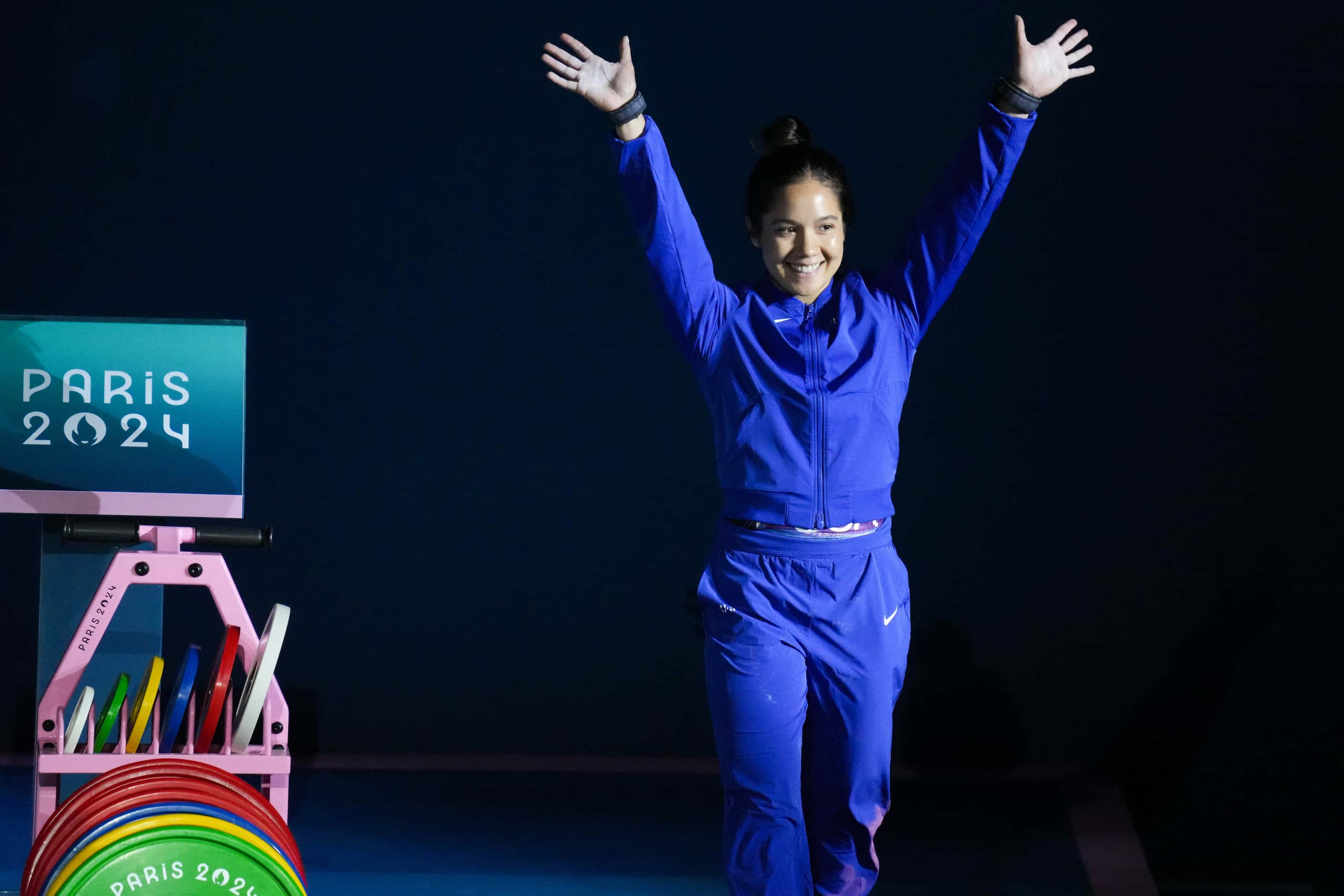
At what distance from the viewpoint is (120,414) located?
280cm

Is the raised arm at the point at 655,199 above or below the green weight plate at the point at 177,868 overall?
above

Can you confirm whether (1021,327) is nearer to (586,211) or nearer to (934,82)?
(934,82)

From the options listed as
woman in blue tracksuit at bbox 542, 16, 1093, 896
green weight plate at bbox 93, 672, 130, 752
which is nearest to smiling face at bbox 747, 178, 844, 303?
woman in blue tracksuit at bbox 542, 16, 1093, 896

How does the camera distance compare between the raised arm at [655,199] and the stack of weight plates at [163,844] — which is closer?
the stack of weight plates at [163,844]

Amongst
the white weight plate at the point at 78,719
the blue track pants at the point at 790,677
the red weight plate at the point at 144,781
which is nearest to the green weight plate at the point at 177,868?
the red weight plate at the point at 144,781

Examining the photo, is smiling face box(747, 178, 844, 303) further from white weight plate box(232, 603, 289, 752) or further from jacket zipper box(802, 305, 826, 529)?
white weight plate box(232, 603, 289, 752)

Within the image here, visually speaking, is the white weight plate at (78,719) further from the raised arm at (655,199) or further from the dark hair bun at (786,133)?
the dark hair bun at (786,133)

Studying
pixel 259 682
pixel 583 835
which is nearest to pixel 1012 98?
pixel 259 682

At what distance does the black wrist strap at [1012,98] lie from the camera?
2572mm

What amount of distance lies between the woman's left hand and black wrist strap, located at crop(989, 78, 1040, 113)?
13 mm

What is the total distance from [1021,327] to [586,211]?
1.26 meters

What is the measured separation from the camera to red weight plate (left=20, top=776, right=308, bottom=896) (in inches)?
96.2

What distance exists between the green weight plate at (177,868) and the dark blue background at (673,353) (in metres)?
1.84

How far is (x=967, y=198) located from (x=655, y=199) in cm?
56
